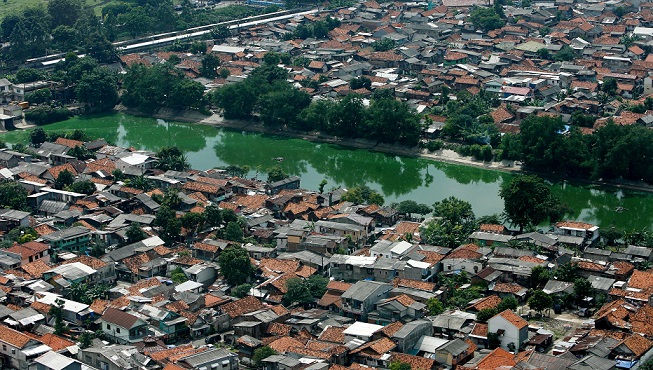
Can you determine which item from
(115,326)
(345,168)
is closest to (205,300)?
(115,326)

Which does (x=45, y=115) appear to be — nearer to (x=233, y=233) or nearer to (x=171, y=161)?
(x=171, y=161)

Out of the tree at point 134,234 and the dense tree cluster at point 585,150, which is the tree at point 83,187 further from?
the dense tree cluster at point 585,150

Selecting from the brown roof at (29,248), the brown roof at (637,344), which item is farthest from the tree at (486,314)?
the brown roof at (29,248)

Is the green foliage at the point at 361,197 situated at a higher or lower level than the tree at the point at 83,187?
lower

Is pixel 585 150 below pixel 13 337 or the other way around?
below

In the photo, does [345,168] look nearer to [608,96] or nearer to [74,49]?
[608,96]

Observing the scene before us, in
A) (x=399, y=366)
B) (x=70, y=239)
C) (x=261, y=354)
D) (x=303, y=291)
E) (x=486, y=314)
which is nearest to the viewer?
(x=399, y=366)

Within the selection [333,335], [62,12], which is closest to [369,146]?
[333,335]
